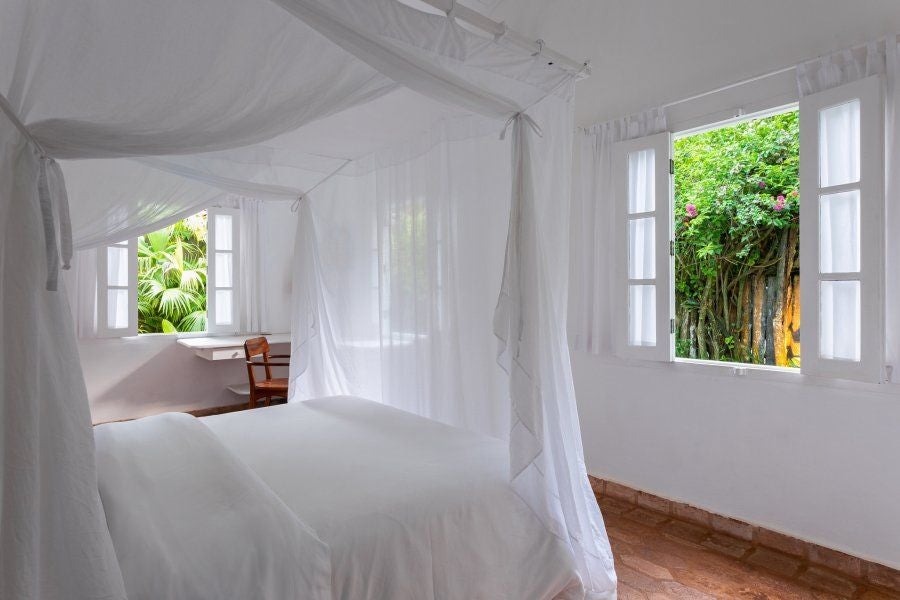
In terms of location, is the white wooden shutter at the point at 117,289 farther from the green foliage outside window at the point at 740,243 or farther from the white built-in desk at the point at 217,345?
the green foliage outside window at the point at 740,243

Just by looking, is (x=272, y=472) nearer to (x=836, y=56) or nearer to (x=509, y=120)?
(x=509, y=120)

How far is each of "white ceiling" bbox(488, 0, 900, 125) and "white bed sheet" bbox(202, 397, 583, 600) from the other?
2.15 meters

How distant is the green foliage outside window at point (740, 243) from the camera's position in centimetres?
366

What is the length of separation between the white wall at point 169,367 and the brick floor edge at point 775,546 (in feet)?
13.0

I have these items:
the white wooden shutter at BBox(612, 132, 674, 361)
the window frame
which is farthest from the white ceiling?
the white wooden shutter at BBox(612, 132, 674, 361)

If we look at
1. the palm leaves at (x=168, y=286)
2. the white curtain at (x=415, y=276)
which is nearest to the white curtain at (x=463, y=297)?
the white curtain at (x=415, y=276)

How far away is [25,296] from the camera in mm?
1240

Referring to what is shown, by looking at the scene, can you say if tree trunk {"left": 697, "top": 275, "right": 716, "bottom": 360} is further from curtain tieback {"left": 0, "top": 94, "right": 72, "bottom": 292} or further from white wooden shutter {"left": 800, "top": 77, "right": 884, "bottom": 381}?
curtain tieback {"left": 0, "top": 94, "right": 72, "bottom": 292}

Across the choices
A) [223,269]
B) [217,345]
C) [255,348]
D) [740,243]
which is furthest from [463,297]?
[223,269]

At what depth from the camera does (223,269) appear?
5270 millimetres

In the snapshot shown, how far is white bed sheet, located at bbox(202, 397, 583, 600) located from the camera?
1.45 meters

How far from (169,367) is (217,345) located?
2.21 ft

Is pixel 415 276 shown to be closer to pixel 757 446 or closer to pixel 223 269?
pixel 757 446

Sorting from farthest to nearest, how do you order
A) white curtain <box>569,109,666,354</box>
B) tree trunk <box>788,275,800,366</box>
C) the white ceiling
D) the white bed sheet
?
tree trunk <box>788,275,800,366</box> < white curtain <box>569,109,666,354</box> < the white ceiling < the white bed sheet
